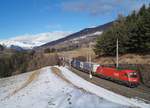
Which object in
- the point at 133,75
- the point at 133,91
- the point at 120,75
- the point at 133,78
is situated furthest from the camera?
the point at 120,75

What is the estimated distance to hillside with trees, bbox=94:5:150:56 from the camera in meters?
76.7

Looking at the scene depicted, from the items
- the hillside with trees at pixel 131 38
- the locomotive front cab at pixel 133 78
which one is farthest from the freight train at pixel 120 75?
the hillside with trees at pixel 131 38

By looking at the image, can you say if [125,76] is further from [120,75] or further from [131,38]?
[131,38]

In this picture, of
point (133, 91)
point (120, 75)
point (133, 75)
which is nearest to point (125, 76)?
point (133, 75)

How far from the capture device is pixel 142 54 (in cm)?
8156

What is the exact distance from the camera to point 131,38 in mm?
83938

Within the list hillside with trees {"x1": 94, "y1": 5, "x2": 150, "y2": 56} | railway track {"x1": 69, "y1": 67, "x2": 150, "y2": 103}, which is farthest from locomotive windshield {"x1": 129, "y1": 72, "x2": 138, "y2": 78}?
hillside with trees {"x1": 94, "y1": 5, "x2": 150, "y2": 56}

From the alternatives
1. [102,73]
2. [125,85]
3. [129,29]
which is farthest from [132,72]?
[129,29]

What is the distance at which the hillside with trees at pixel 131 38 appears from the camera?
76.7 m

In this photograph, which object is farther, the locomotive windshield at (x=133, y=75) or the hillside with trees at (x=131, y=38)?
the hillside with trees at (x=131, y=38)

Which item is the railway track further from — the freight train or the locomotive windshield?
the locomotive windshield

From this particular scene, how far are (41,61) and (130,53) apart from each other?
116m

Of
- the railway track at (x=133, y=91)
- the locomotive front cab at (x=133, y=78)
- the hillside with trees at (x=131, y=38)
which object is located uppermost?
the hillside with trees at (x=131, y=38)

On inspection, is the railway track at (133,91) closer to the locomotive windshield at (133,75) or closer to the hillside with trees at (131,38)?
the locomotive windshield at (133,75)
